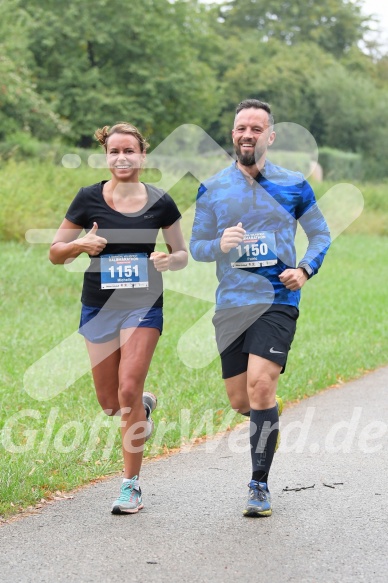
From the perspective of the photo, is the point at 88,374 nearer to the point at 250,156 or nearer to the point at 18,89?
the point at 250,156

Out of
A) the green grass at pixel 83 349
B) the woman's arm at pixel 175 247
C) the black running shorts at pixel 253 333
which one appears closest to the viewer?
the black running shorts at pixel 253 333

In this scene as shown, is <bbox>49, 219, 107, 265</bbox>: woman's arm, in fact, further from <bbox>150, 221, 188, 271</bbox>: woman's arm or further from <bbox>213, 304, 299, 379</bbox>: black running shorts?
<bbox>213, 304, 299, 379</bbox>: black running shorts

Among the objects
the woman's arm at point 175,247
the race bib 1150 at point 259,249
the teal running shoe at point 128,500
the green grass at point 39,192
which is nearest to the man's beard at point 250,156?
the race bib 1150 at point 259,249

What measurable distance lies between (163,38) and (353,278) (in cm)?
2717

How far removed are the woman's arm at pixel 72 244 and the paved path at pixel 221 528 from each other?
1.37 metres

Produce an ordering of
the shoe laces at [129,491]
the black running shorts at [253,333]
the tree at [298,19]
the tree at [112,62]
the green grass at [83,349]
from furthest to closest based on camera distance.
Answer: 1. the tree at [298,19]
2. the tree at [112,62]
3. the green grass at [83,349]
4. the black running shorts at [253,333]
5. the shoe laces at [129,491]

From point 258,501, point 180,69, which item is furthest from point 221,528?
point 180,69

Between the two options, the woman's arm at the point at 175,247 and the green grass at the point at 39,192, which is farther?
the green grass at the point at 39,192

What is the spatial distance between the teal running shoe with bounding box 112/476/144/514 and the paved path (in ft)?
0.18

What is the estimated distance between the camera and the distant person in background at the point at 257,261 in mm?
5598

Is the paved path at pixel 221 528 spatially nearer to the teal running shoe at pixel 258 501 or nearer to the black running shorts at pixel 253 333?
the teal running shoe at pixel 258 501

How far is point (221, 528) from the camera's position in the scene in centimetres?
518

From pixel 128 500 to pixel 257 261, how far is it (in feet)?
4.73

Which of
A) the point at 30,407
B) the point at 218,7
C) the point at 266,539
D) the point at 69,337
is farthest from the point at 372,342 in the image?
the point at 218,7
